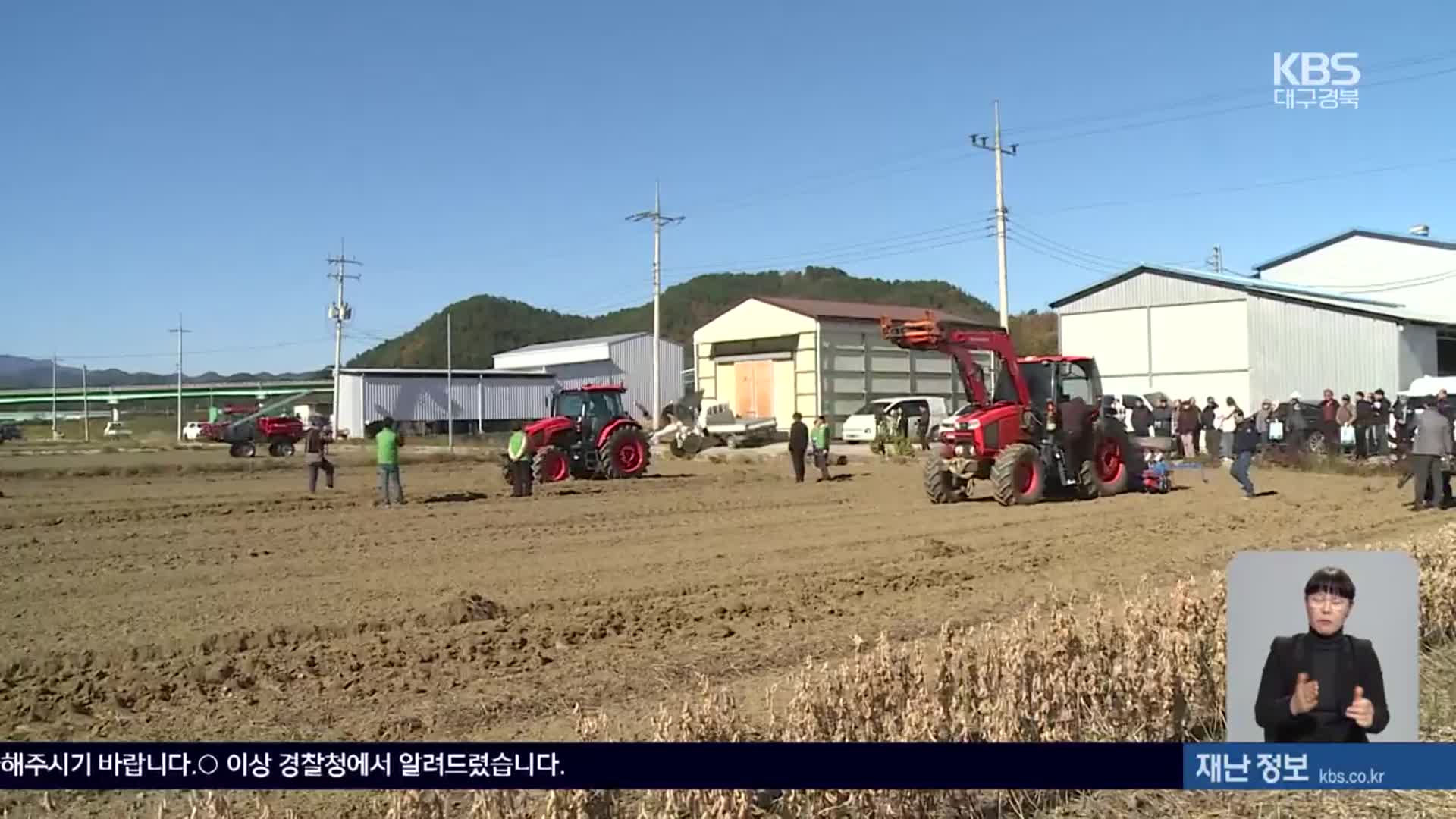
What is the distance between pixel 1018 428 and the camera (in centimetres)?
1655

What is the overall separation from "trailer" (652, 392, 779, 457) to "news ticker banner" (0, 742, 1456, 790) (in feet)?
95.4

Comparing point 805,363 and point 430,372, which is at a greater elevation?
point 430,372

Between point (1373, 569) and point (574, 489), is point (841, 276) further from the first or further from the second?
point (1373, 569)

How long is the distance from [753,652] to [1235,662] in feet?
14.8

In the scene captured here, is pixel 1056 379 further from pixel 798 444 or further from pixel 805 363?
pixel 805 363

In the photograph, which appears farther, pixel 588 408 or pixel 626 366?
pixel 626 366

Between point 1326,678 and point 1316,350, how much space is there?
32.0 m

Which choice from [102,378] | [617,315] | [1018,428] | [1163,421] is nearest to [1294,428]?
[1163,421]

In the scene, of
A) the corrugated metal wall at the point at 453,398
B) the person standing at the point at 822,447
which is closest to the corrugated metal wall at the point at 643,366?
the corrugated metal wall at the point at 453,398

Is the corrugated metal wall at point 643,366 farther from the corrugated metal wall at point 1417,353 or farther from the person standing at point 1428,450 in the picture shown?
the person standing at point 1428,450

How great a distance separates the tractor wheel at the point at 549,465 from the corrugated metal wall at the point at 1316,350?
800 inches

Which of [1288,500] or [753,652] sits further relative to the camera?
[1288,500]

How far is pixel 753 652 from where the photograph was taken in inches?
305

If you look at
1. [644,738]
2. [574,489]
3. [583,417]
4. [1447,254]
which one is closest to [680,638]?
[644,738]
